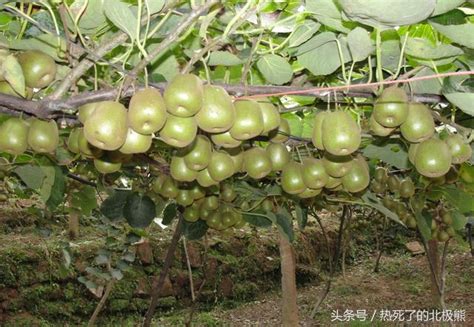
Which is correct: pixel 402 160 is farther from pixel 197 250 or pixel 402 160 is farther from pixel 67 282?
Answer: pixel 197 250

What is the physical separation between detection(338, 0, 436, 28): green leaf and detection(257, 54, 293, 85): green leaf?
296 mm

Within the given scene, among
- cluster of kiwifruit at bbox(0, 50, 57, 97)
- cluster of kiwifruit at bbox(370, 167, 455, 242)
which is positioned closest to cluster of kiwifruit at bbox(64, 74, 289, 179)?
cluster of kiwifruit at bbox(0, 50, 57, 97)

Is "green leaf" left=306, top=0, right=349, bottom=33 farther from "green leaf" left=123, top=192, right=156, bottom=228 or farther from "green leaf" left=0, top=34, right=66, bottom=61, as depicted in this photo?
"green leaf" left=123, top=192, right=156, bottom=228

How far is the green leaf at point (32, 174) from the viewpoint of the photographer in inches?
65.1

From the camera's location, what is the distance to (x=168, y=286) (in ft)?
16.8

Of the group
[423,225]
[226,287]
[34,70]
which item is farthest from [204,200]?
[226,287]

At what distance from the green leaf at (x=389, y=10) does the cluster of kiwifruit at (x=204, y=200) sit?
1.17 m

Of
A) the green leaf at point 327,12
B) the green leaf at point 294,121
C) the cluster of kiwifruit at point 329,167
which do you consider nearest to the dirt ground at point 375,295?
the green leaf at point 294,121

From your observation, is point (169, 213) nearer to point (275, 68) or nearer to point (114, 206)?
point (114, 206)

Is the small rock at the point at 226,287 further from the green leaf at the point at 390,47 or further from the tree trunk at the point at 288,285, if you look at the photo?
the green leaf at the point at 390,47

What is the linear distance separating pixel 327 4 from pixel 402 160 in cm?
83

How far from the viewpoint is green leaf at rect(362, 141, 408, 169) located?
154 centimetres

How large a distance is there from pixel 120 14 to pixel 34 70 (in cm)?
23

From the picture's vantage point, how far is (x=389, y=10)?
735 mm
